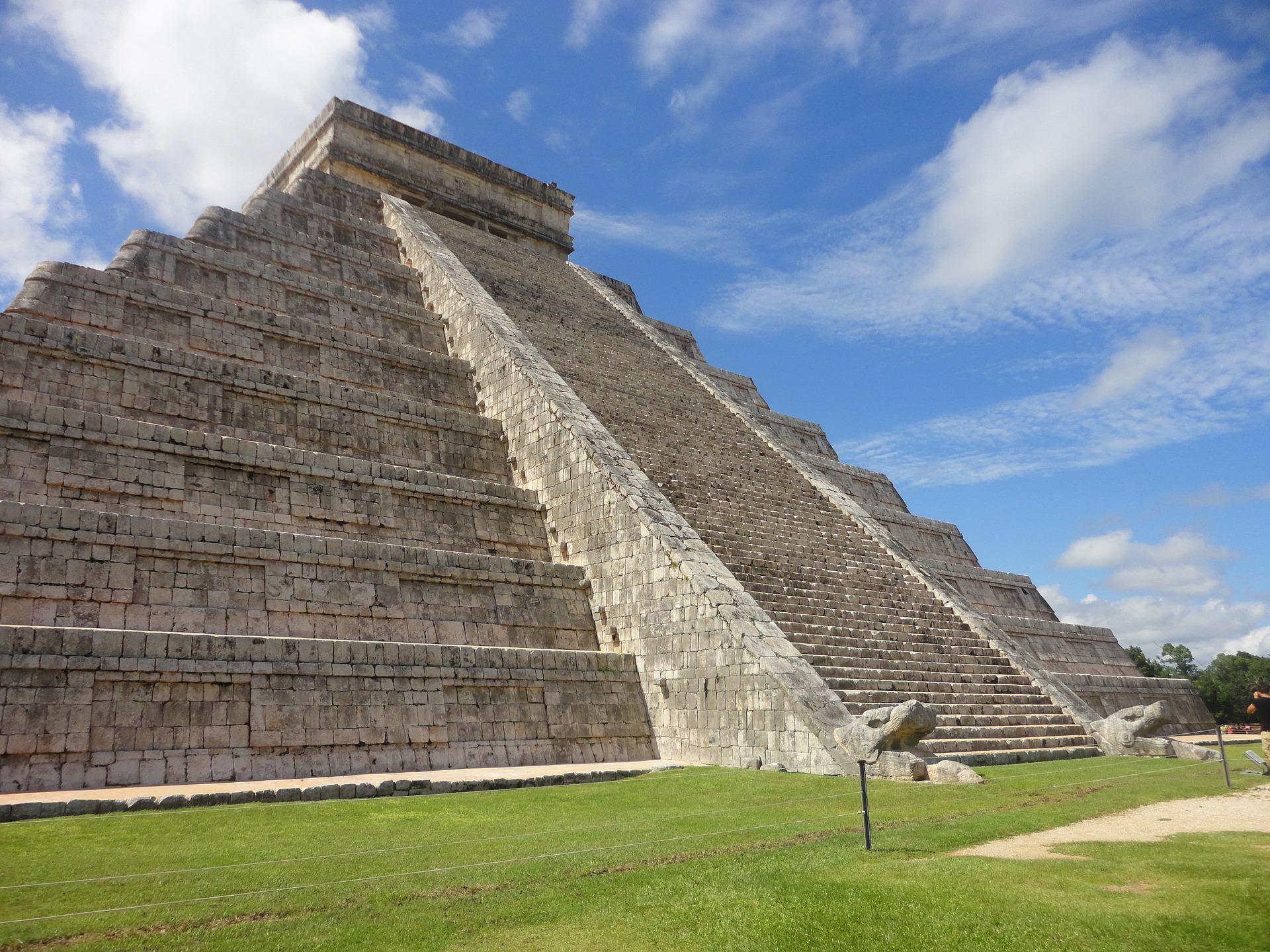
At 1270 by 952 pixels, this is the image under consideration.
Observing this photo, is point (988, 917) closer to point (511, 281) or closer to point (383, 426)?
point (383, 426)

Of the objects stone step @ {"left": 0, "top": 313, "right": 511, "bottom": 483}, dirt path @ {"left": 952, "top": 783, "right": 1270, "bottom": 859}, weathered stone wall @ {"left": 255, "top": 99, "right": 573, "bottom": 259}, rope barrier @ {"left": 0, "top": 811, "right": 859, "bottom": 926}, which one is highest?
weathered stone wall @ {"left": 255, "top": 99, "right": 573, "bottom": 259}

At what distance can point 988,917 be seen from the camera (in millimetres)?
4020

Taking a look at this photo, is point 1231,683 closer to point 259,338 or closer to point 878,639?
point 878,639

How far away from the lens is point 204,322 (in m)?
13.3

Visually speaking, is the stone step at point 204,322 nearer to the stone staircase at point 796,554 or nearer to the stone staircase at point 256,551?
the stone staircase at point 256,551

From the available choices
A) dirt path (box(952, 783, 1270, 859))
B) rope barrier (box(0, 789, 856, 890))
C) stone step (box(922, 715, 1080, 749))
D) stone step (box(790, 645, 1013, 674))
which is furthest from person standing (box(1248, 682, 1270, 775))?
rope barrier (box(0, 789, 856, 890))

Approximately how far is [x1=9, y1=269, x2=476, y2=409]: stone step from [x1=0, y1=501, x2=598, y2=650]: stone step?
4.06m

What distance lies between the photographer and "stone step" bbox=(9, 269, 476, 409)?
12438mm

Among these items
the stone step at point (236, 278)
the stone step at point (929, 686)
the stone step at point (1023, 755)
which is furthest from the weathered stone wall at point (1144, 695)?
the stone step at point (236, 278)

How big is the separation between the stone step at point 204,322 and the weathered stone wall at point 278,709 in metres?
6.24

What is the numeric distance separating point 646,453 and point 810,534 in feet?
9.72

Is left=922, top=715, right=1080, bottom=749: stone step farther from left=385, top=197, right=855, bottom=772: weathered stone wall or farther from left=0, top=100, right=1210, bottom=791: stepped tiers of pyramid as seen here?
left=385, top=197, right=855, bottom=772: weathered stone wall

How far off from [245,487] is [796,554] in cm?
772

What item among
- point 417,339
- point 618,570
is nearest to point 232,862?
point 618,570
